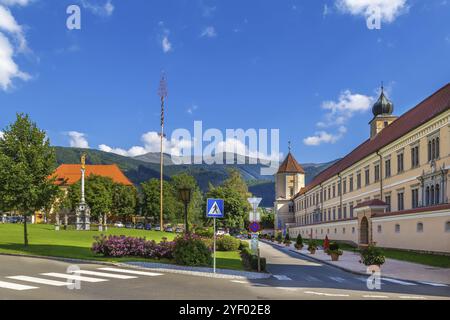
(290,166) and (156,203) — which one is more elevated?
(290,166)

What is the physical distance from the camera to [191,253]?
19219mm

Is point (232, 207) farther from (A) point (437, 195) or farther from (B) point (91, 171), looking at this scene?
(A) point (437, 195)

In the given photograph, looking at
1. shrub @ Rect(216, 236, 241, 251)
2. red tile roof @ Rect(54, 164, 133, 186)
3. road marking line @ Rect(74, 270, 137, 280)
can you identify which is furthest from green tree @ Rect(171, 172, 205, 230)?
road marking line @ Rect(74, 270, 137, 280)

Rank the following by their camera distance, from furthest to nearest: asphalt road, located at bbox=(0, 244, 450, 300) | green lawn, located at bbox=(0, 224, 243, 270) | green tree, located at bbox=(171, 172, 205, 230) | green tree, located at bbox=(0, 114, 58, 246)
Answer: green tree, located at bbox=(171, 172, 205, 230) < green tree, located at bbox=(0, 114, 58, 246) < green lawn, located at bbox=(0, 224, 243, 270) < asphalt road, located at bbox=(0, 244, 450, 300)

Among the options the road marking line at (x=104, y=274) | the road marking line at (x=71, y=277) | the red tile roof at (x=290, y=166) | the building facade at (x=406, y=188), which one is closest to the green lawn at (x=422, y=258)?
the building facade at (x=406, y=188)

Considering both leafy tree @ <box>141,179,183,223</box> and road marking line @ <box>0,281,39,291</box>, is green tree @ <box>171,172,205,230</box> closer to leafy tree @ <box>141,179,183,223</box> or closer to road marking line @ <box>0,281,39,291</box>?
leafy tree @ <box>141,179,183,223</box>

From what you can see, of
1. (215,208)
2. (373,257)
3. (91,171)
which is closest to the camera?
(215,208)

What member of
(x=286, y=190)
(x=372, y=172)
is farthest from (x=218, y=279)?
(x=286, y=190)

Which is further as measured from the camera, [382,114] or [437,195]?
[382,114]

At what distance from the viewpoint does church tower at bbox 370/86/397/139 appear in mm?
68000

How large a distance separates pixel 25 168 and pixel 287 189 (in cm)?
9069

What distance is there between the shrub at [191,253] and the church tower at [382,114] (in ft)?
176

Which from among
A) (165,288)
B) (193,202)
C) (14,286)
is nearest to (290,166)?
(193,202)

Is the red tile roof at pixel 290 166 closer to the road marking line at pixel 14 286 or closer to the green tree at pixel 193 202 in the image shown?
the green tree at pixel 193 202
